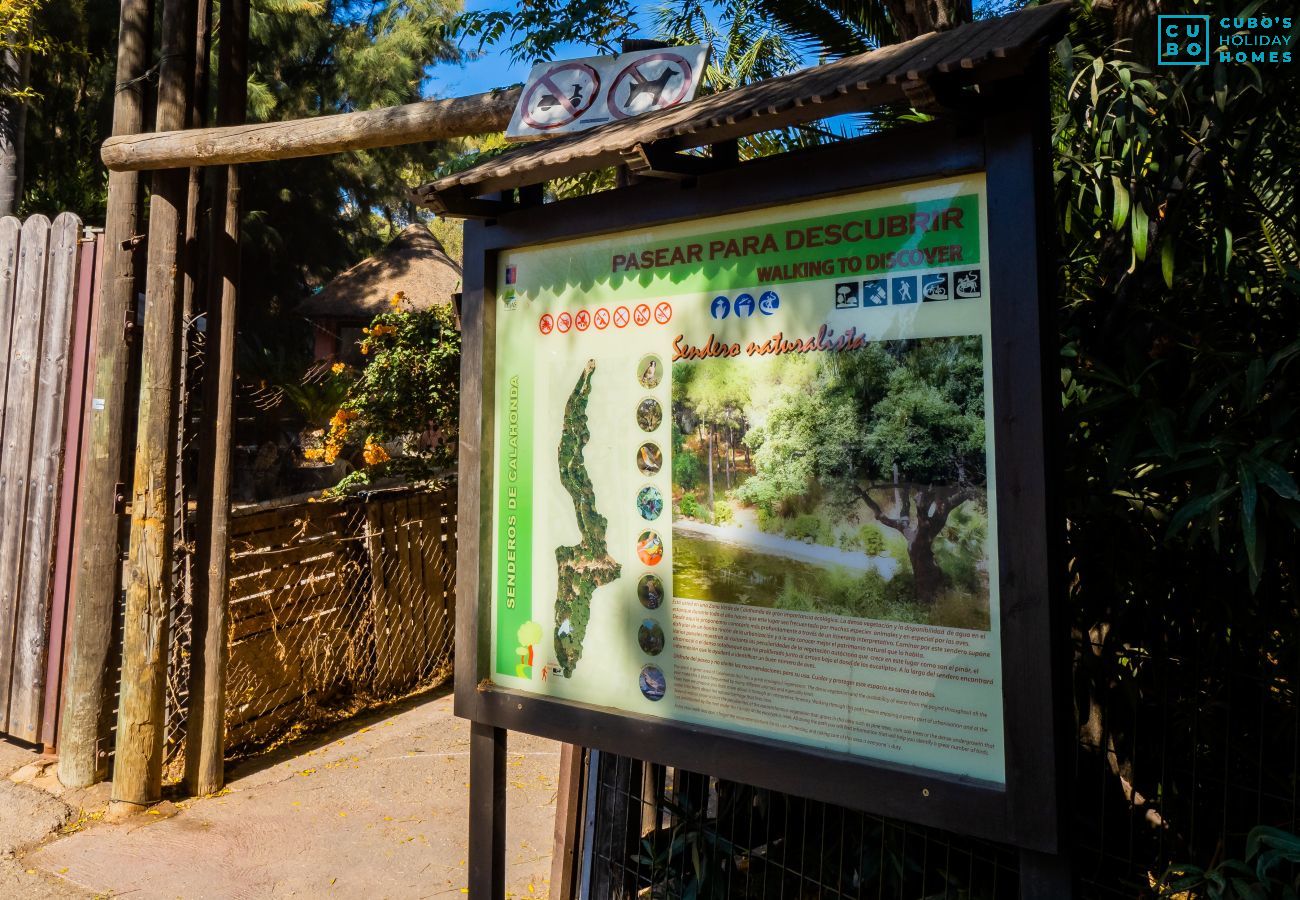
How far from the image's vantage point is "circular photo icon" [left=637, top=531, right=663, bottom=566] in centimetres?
224

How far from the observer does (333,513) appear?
565cm

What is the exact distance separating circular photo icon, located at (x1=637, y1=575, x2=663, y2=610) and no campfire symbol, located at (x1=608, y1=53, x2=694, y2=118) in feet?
3.59

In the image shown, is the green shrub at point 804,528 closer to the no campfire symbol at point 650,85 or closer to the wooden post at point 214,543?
the no campfire symbol at point 650,85

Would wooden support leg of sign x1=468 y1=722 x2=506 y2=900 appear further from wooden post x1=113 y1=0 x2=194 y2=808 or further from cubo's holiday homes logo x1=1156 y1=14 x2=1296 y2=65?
wooden post x1=113 y1=0 x2=194 y2=808

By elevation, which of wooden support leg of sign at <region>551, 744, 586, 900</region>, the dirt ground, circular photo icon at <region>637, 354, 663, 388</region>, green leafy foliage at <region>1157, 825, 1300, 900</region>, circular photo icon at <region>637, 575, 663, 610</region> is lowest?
the dirt ground

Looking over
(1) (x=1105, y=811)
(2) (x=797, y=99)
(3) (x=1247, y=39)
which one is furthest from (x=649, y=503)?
(3) (x=1247, y=39)

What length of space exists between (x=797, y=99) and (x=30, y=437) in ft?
15.0

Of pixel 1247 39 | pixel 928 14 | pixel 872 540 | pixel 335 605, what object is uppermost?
pixel 928 14

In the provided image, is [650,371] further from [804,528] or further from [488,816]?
[488,816]

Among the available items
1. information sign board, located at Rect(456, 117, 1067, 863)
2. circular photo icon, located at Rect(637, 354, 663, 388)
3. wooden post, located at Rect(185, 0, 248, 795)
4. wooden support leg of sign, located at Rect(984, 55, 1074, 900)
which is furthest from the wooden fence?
wooden support leg of sign, located at Rect(984, 55, 1074, 900)

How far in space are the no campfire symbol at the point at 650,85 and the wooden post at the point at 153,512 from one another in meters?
2.77

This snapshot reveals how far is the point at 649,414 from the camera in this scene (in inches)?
89.0

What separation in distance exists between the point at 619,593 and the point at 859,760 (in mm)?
650

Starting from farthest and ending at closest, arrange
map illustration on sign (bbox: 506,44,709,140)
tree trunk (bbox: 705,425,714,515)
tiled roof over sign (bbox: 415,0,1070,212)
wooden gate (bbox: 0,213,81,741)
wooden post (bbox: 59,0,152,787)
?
wooden gate (bbox: 0,213,81,741) → wooden post (bbox: 59,0,152,787) → map illustration on sign (bbox: 506,44,709,140) → tree trunk (bbox: 705,425,714,515) → tiled roof over sign (bbox: 415,0,1070,212)
